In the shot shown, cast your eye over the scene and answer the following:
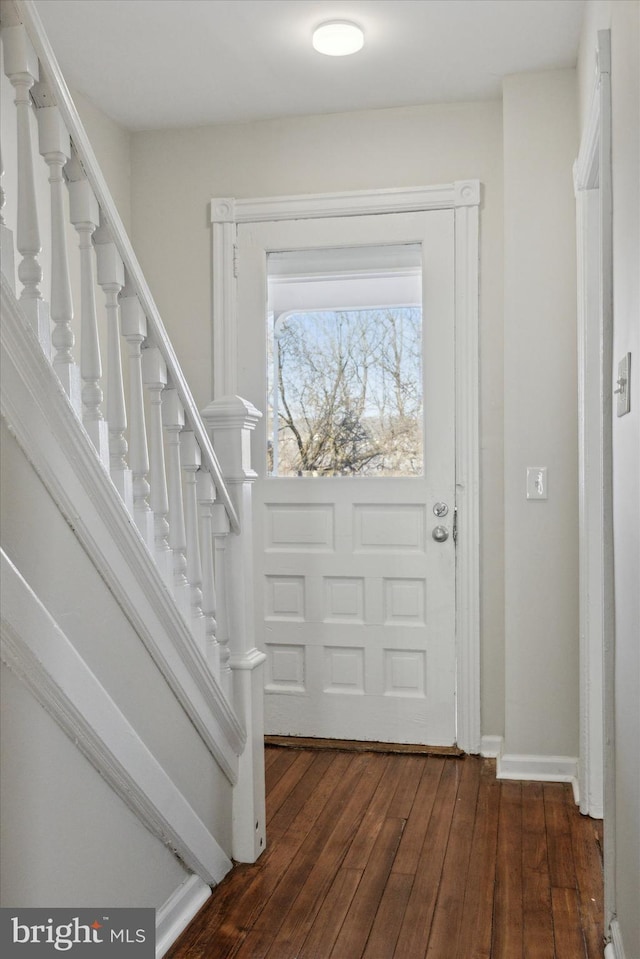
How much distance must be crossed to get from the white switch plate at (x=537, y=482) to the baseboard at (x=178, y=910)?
171 cm

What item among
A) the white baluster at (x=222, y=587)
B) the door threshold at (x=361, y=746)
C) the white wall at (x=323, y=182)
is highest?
the white wall at (x=323, y=182)

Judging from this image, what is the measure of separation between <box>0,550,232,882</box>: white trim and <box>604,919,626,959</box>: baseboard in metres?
0.98

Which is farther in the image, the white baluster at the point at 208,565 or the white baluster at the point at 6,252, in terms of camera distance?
the white baluster at the point at 208,565

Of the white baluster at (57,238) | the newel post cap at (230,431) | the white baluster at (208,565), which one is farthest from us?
the newel post cap at (230,431)

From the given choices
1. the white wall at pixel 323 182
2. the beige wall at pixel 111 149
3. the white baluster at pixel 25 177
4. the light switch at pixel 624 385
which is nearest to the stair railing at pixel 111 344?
the white baluster at pixel 25 177

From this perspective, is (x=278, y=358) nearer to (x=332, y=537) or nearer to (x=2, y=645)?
(x=332, y=537)

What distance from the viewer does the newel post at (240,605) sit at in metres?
2.35

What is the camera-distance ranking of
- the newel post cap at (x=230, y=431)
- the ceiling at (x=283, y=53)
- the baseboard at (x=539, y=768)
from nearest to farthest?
the newel post cap at (x=230, y=431), the ceiling at (x=283, y=53), the baseboard at (x=539, y=768)

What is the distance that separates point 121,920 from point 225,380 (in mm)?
2193

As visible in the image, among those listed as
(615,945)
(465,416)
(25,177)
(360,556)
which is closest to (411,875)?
(615,945)

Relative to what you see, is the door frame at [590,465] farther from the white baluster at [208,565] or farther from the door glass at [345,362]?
the white baluster at [208,565]

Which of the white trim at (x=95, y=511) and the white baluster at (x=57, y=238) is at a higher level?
the white baluster at (x=57, y=238)

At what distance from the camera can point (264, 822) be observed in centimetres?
245

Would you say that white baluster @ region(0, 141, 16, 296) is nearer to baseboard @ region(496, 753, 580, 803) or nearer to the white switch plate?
the white switch plate
